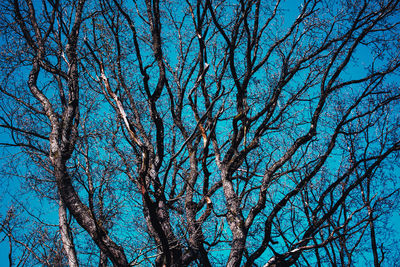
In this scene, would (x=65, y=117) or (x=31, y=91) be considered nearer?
(x=65, y=117)

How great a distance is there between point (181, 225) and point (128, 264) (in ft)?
3.27

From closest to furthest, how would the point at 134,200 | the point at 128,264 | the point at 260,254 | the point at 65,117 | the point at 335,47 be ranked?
1. the point at 128,264
2. the point at 260,254
3. the point at 134,200
4. the point at 65,117
5. the point at 335,47

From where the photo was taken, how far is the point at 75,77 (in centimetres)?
702

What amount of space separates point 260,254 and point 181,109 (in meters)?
3.76

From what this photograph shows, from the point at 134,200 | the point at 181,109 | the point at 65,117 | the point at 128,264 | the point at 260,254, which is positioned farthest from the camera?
the point at 181,109

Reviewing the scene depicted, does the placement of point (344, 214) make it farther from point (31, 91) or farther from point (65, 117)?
point (31, 91)

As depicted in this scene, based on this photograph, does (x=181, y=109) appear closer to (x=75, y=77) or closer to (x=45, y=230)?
(x=75, y=77)

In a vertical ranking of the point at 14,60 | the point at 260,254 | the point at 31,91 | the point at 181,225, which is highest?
the point at 14,60

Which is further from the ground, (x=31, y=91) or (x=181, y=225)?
(x=31, y=91)

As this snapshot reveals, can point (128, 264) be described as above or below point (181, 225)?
below

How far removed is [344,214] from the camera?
7445 mm

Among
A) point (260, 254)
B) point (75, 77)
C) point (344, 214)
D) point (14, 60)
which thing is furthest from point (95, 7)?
point (344, 214)

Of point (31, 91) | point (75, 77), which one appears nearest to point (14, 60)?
point (31, 91)

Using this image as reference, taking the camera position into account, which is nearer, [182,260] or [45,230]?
[182,260]
